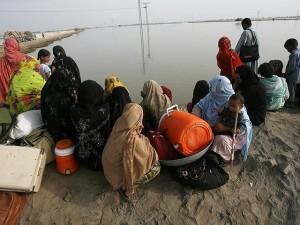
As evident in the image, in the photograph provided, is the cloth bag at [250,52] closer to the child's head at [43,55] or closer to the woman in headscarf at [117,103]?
the woman in headscarf at [117,103]

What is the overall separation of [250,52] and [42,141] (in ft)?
14.7

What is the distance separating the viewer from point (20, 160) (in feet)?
9.44

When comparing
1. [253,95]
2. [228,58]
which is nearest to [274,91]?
[253,95]

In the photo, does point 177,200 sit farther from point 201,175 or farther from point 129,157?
point 129,157

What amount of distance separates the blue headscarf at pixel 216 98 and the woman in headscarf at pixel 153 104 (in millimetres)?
559

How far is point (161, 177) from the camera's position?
10.2 ft

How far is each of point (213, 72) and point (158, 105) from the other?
7473 mm

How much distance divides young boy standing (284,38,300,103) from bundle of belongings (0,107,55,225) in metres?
4.76

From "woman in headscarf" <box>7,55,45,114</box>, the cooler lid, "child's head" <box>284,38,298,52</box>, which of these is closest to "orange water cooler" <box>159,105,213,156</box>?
the cooler lid

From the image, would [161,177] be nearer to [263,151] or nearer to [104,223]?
[104,223]

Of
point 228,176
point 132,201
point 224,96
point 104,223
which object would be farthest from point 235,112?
point 104,223

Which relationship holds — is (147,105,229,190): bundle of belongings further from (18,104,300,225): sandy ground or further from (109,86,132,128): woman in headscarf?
(109,86,132,128): woman in headscarf

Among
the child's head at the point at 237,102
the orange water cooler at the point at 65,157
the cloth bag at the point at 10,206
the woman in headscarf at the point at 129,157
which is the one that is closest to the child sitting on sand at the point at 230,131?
the child's head at the point at 237,102

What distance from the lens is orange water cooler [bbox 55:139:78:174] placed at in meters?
3.12
